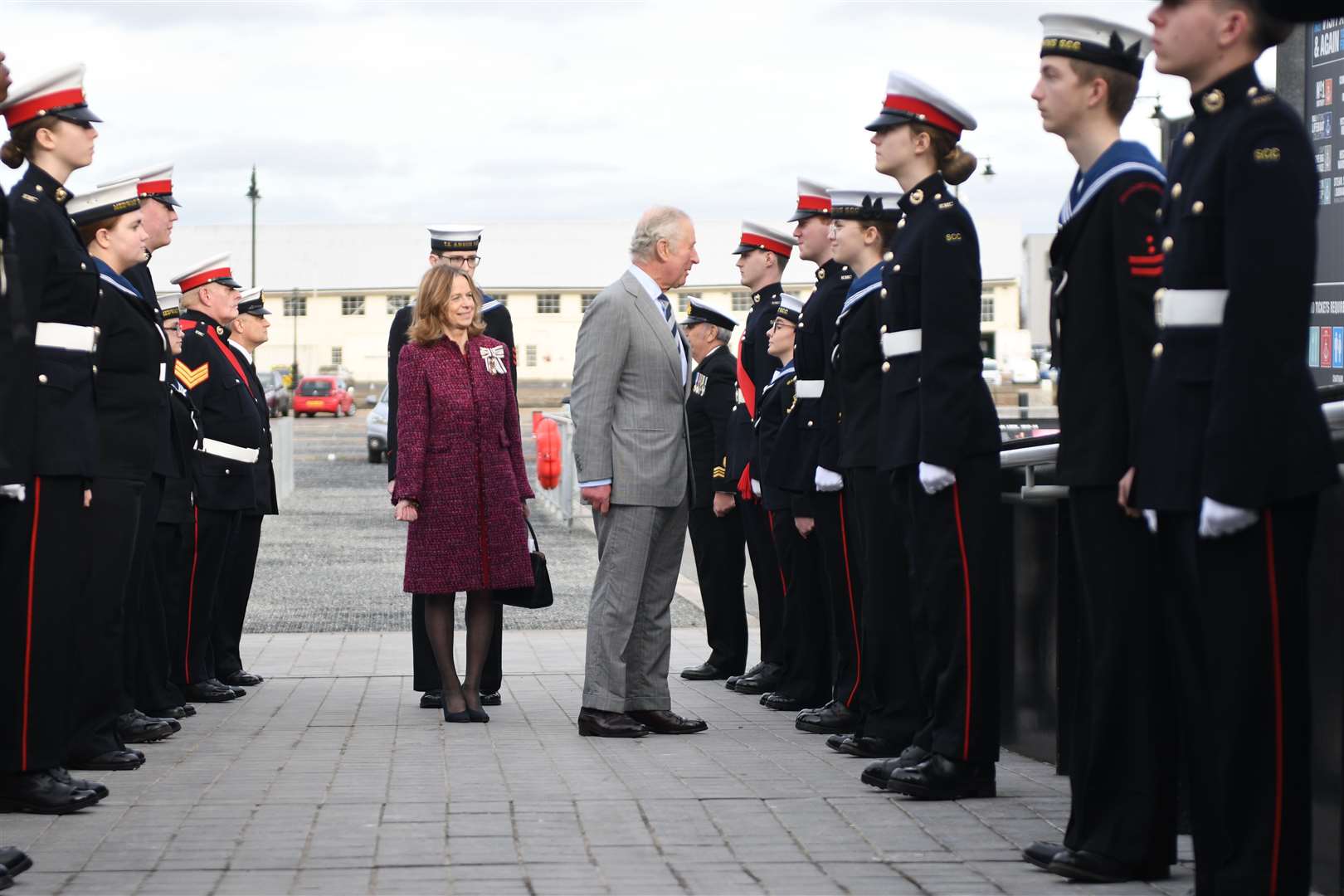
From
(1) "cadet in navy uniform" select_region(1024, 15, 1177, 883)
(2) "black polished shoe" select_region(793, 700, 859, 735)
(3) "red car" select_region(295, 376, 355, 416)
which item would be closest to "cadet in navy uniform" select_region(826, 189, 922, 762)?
(2) "black polished shoe" select_region(793, 700, 859, 735)

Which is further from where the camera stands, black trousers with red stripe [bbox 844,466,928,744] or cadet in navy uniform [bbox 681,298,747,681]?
cadet in navy uniform [bbox 681,298,747,681]

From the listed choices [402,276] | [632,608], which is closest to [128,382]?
[632,608]

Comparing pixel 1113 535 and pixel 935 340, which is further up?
pixel 935 340

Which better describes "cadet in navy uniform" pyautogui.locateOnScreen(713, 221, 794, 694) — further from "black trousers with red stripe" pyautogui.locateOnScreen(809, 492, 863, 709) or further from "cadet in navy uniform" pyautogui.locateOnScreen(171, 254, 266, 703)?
"cadet in navy uniform" pyautogui.locateOnScreen(171, 254, 266, 703)

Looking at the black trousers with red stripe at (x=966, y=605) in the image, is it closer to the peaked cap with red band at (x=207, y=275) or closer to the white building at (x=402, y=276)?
the peaked cap with red band at (x=207, y=275)

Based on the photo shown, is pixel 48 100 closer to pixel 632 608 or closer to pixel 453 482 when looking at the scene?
pixel 453 482

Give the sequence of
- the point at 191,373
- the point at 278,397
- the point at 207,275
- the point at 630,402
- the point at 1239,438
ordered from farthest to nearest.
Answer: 1. the point at 278,397
2. the point at 207,275
3. the point at 191,373
4. the point at 630,402
5. the point at 1239,438

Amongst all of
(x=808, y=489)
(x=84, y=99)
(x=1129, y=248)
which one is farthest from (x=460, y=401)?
(x=1129, y=248)

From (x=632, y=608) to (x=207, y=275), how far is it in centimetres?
355

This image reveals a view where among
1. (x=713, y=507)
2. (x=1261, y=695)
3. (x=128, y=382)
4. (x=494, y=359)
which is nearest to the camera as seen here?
(x=1261, y=695)

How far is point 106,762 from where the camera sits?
738 cm

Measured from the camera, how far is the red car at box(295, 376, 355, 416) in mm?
71688

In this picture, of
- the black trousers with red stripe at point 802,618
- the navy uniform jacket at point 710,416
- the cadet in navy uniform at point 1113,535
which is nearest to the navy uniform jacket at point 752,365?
the navy uniform jacket at point 710,416

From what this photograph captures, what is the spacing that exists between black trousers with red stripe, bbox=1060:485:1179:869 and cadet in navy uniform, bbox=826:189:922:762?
6.47 feet
